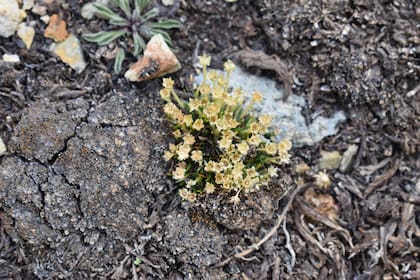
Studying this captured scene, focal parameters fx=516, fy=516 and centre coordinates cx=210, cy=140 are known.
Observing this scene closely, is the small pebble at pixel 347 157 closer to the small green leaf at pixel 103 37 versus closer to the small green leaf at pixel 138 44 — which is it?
the small green leaf at pixel 138 44

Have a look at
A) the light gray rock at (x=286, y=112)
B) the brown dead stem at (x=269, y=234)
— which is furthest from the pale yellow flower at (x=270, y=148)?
the brown dead stem at (x=269, y=234)

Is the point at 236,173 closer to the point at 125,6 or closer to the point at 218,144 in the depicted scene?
the point at 218,144

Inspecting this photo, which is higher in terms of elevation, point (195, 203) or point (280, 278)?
point (195, 203)

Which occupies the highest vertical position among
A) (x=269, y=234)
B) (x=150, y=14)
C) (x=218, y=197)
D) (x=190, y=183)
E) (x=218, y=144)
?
(x=150, y=14)

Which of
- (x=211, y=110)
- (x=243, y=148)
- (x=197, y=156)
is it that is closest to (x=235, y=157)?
(x=243, y=148)

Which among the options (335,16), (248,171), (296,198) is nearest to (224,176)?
(248,171)

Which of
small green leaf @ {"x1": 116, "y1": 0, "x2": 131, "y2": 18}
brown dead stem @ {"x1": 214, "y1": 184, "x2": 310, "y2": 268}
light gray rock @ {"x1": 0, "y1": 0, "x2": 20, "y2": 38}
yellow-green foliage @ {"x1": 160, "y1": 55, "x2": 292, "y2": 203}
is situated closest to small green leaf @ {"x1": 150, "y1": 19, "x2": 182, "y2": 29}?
small green leaf @ {"x1": 116, "y1": 0, "x2": 131, "y2": 18}

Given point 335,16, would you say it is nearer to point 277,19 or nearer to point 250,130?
point 277,19
